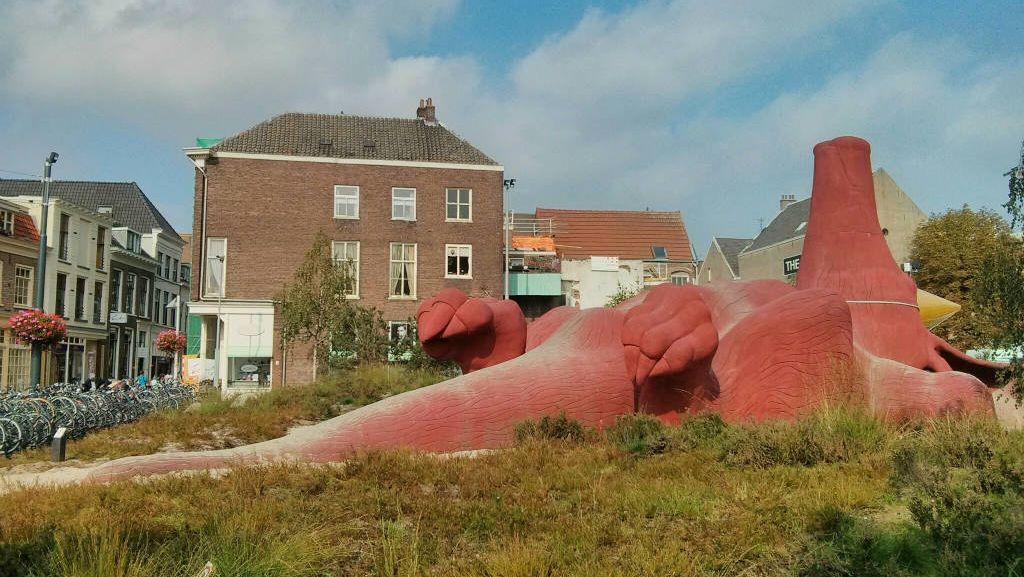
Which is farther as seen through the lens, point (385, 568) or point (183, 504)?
point (183, 504)

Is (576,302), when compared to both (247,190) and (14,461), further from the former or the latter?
(14,461)

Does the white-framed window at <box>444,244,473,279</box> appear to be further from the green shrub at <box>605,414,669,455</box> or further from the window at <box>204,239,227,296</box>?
the green shrub at <box>605,414,669,455</box>

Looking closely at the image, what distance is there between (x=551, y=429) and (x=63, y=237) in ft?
127

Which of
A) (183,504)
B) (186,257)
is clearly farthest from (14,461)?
(186,257)

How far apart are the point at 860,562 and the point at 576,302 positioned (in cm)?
3643

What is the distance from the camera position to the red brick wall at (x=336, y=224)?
3525 cm

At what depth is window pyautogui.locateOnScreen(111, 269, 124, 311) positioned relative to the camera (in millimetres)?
47812

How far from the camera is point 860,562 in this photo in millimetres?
4914

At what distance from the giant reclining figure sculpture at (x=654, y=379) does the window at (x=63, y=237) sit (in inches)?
1375

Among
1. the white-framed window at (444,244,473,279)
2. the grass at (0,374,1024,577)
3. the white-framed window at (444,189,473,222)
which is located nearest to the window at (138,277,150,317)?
the white-framed window at (444,244,473,279)

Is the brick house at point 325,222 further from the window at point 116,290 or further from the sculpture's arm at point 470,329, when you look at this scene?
the sculpture's arm at point 470,329

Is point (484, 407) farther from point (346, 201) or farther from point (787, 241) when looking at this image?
point (787, 241)

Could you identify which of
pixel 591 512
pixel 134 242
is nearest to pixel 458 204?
pixel 134 242

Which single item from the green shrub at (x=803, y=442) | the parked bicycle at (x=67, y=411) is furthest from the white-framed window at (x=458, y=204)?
the green shrub at (x=803, y=442)
